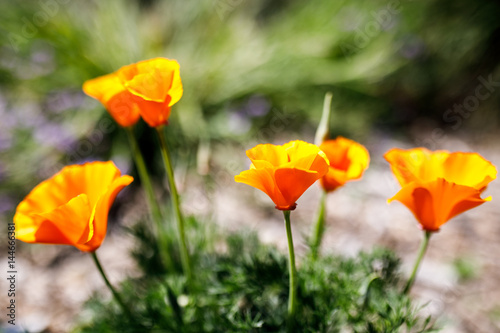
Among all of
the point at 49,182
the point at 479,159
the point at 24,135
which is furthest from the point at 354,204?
the point at 24,135

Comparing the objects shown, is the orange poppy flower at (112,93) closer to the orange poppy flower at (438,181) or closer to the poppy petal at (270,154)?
the poppy petal at (270,154)

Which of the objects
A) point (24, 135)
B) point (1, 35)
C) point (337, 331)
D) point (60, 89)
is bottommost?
point (337, 331)

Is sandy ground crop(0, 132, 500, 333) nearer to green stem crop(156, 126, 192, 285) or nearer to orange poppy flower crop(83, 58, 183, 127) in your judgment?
green stem crop(156, 126, 192, 285)

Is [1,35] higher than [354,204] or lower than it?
higher

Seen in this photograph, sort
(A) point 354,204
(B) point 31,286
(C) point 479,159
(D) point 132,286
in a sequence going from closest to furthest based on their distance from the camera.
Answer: (C) point 479,159
(D) point 132,286
(B) point 31,286
(A) point 354,204

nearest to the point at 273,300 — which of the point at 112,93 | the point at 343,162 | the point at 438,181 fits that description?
the point at 343,162

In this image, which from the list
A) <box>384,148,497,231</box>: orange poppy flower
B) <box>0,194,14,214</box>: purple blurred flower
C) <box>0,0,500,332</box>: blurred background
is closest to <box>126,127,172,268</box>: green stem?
<box>384,148,497,231</box>: orange poppy flower

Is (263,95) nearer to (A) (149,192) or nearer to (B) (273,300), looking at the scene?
(A) (149,192)

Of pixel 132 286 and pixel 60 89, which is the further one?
pixel 60 89

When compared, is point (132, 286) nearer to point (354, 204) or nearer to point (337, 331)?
point (337, 331)

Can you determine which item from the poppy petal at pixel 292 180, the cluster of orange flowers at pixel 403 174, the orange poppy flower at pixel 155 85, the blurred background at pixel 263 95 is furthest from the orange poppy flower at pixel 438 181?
the blurred background at pixel 263 95
